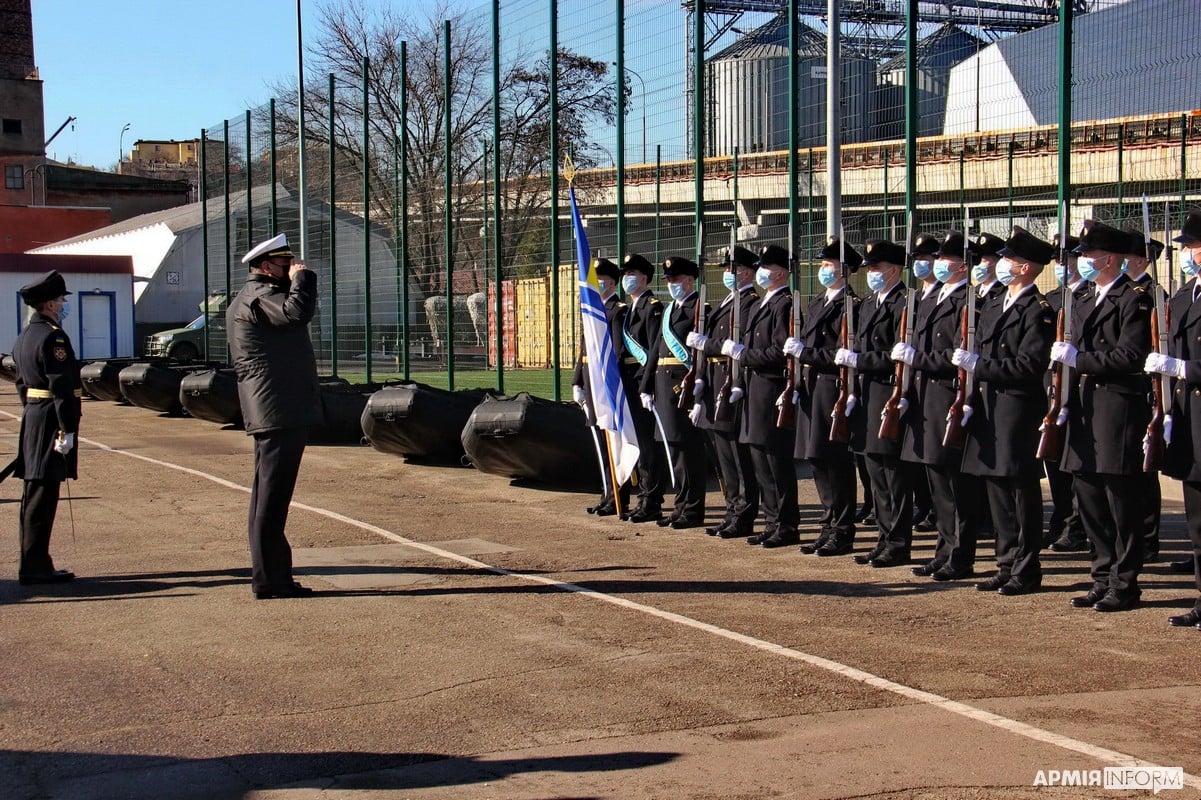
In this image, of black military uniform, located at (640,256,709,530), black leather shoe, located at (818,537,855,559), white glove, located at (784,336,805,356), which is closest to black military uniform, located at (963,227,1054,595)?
black leather shoe, located at (818,537,855,559)

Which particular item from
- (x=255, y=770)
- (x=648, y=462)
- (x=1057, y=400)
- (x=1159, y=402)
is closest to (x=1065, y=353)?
(x=1057, y=400)

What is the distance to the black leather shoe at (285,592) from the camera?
299 inches

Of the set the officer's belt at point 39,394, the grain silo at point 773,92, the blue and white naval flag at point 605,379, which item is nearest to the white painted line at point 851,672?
the blue and white naval flag at point 605,379

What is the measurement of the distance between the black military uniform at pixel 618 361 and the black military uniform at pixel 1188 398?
473cm

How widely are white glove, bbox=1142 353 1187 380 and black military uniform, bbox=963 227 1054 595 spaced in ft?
2.65

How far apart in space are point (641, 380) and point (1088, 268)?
4.19 meters

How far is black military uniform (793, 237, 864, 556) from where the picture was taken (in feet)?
29.2

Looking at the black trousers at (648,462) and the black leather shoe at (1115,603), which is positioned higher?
the black trousers at (648,462)

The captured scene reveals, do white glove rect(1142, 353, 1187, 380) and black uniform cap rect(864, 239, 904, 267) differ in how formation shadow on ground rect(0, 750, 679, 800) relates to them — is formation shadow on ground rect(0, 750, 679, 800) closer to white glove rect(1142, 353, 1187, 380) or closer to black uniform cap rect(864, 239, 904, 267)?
white glove rect(1142, 353, 1187, 380)

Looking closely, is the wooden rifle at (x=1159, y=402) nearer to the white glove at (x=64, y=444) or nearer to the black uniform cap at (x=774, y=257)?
the black uniform cap at (x=774, y=257)

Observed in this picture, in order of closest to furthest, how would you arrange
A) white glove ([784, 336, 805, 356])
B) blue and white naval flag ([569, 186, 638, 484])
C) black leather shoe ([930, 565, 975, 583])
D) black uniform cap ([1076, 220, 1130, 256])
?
black uniform cap ([1076, 220, 1130, 256]) < black leather shoe ([930, 565, 975, 583]) < white glove ([784, 336, 805, 356]) < blue and white naval flag ([569, 186, 638, 484])

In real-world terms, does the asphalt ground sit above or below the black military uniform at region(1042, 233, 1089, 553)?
below

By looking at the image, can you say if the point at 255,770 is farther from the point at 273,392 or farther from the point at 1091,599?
the point at 1091,599

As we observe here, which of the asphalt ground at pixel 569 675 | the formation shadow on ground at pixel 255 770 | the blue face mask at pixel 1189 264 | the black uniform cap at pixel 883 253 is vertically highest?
the black uniform cap at pixel 883 253
